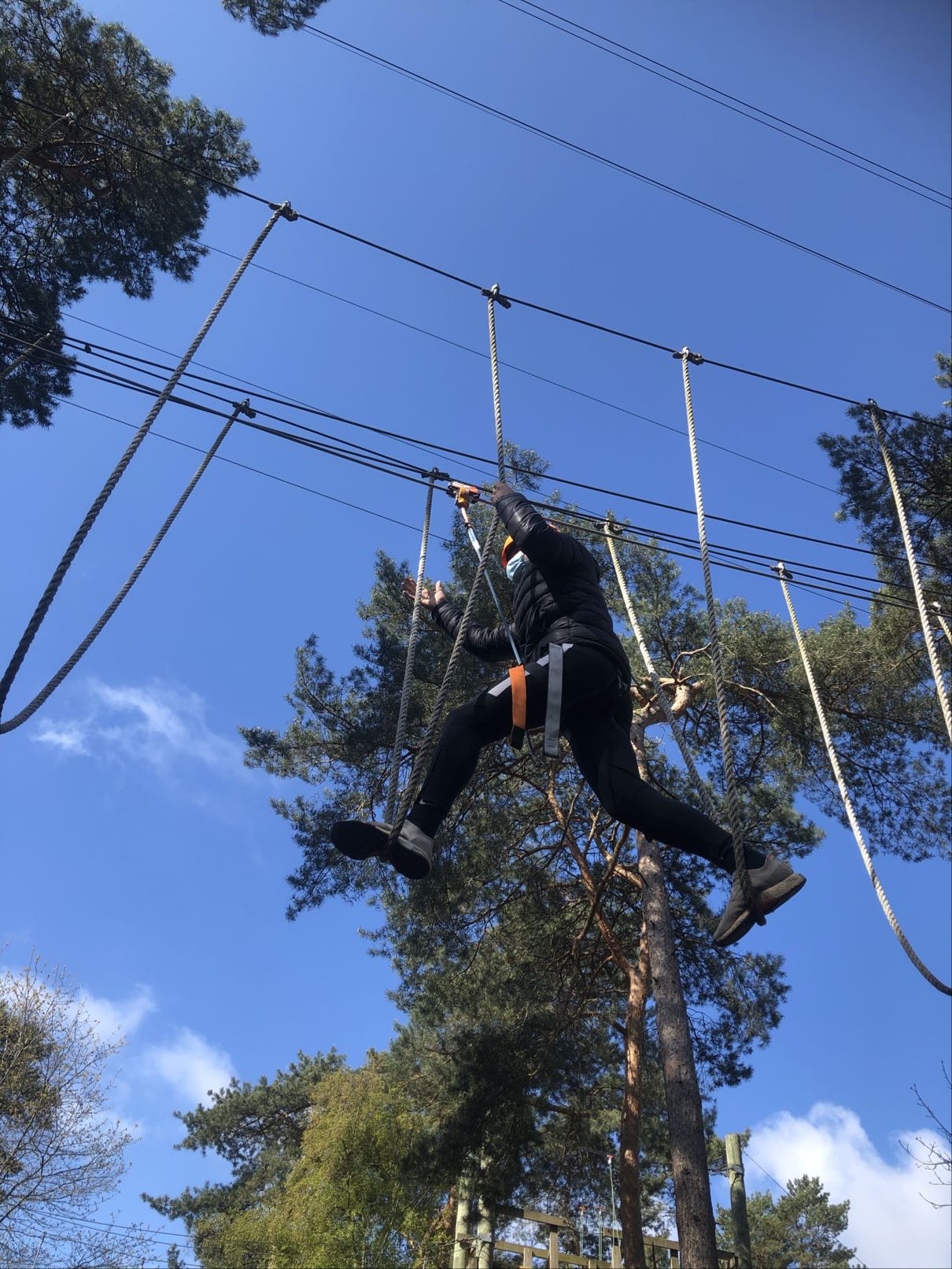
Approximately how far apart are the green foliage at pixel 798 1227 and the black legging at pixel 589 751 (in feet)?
78.7

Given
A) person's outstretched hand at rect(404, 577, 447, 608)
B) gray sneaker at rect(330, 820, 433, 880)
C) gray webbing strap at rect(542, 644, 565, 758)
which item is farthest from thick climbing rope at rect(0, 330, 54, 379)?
gray webbing strap at rect(542, 644, 565, 758)

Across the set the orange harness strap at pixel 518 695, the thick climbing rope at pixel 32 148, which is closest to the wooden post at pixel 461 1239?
the orange harness strap at pixel 518 695

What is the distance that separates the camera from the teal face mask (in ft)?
11.0

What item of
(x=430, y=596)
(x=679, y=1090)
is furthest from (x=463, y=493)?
(x=679, y=1090)

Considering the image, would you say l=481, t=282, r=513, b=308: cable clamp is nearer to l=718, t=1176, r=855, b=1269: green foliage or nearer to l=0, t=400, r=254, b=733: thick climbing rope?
l=0, t=400, r=254, b=733: thick climbing rope

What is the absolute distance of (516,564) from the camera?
3363mm

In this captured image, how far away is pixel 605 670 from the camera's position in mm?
2947

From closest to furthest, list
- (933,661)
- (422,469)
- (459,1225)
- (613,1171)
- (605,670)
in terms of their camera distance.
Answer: (605,670) → (933,661) → (422,469) → (613,1171) → (459,1225)

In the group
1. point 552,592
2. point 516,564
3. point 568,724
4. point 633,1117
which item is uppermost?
point 633,1117

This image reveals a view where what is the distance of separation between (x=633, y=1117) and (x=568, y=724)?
6936 mm

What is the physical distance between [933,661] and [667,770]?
6.00 metres

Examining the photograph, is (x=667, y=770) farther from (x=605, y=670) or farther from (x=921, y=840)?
(x=605, y=670)

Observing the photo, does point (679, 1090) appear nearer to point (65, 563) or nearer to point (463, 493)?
point (463, 493)

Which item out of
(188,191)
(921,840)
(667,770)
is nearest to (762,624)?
(667,770)
